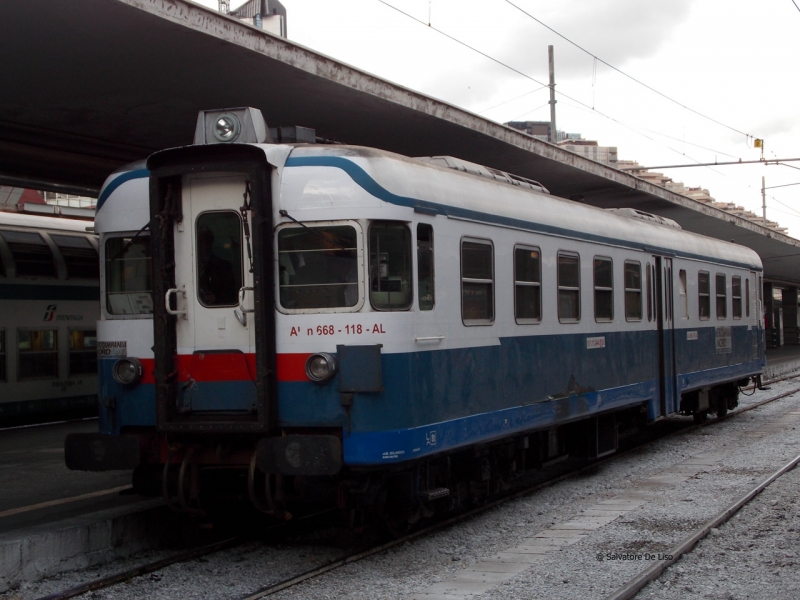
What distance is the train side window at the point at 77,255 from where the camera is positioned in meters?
16.8

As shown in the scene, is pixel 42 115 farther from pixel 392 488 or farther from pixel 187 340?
pixel 392 488

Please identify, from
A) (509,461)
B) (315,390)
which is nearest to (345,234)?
(315,390)

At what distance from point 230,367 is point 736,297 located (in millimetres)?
11645

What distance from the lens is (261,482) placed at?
285 inches

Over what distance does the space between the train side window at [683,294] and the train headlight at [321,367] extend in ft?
26.4

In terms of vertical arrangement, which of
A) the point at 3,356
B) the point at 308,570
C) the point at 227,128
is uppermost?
the point at 227,128

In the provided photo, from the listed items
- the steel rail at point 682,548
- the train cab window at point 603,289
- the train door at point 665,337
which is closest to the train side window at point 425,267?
the steel rail at point 682,548

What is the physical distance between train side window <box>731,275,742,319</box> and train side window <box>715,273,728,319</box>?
385 millimetres

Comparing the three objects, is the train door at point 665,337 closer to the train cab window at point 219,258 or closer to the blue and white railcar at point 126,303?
the train cab window at point 219,258

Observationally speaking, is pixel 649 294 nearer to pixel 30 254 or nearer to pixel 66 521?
pixel 66 521

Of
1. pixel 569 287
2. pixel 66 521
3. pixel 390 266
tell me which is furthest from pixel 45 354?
pixel 390 266

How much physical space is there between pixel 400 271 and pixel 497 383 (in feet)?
5.93

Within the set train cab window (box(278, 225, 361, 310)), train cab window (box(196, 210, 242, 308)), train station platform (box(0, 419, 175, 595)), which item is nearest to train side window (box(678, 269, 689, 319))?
train cab window (box(278, 225, 361, 310))

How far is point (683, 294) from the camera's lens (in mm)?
13758
